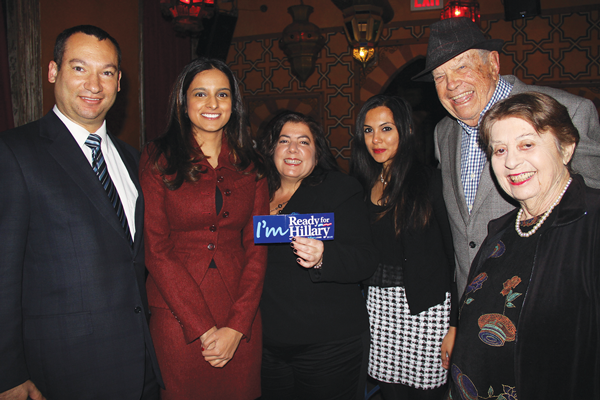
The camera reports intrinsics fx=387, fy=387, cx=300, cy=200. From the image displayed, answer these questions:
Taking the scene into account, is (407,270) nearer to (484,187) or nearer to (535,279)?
(484,187)

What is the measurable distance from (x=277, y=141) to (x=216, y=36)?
5464mm

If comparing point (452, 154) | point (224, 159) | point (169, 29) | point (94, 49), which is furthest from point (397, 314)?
point (169, 29)

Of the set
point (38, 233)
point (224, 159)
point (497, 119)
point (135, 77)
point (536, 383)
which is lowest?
point (536, 383)

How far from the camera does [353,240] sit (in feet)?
6.18

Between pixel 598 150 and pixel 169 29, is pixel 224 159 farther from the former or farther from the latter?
pixel 169 29

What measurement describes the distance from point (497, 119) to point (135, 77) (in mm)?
5148

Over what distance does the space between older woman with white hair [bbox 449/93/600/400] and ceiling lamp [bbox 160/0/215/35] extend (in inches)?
151

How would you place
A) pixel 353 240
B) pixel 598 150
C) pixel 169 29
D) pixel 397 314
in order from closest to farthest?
pixel 598 150, pixel 353 240, pixel 397 314, pixel 169 29

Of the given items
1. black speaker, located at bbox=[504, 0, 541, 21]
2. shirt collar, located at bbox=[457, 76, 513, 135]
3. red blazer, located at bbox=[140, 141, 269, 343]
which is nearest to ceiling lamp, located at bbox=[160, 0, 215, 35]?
red blazer, located at bbox=[140, 141, 269, 343]

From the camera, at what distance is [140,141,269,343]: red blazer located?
1.60 metres

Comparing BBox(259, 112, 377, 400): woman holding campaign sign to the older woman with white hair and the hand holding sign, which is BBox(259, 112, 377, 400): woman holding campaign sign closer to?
the hand holding sign

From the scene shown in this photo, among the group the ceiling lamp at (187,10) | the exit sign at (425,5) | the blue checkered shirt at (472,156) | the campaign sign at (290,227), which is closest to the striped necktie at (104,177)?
the campaign sign at (290,227)

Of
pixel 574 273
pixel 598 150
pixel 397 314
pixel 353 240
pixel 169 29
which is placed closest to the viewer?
pixel 574 273

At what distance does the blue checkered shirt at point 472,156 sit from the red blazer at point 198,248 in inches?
43.1
